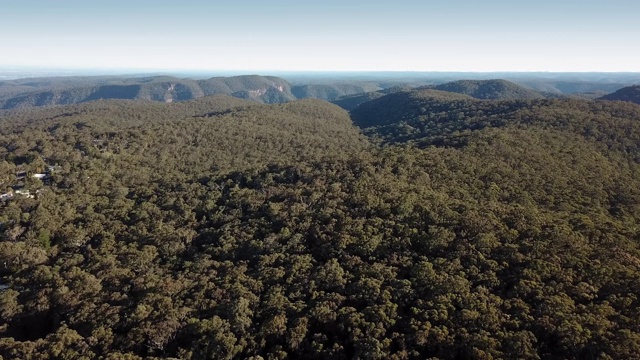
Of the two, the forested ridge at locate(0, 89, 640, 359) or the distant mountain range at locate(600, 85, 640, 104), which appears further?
the distant mountain range at locate(600, 85, 640, 104)

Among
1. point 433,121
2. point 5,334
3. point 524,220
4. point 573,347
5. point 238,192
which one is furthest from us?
point 433,121

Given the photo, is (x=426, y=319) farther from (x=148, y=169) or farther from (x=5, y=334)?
(x=148, y=169)

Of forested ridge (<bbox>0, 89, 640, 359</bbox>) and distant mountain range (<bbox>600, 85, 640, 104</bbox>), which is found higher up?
distant mountain range (<bbox>600, 85, 640, 104</bbox>)

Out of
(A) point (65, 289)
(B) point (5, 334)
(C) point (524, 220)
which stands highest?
(C) point (524, 220)

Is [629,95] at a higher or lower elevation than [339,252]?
higher

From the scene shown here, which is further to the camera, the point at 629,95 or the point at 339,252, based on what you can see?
the point at 629,95

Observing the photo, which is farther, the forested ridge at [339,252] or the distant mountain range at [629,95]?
the distant mountain range at [629,95]

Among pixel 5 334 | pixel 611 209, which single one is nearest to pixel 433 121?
pixel 611 209

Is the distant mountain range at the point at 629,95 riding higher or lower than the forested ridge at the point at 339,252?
higher
